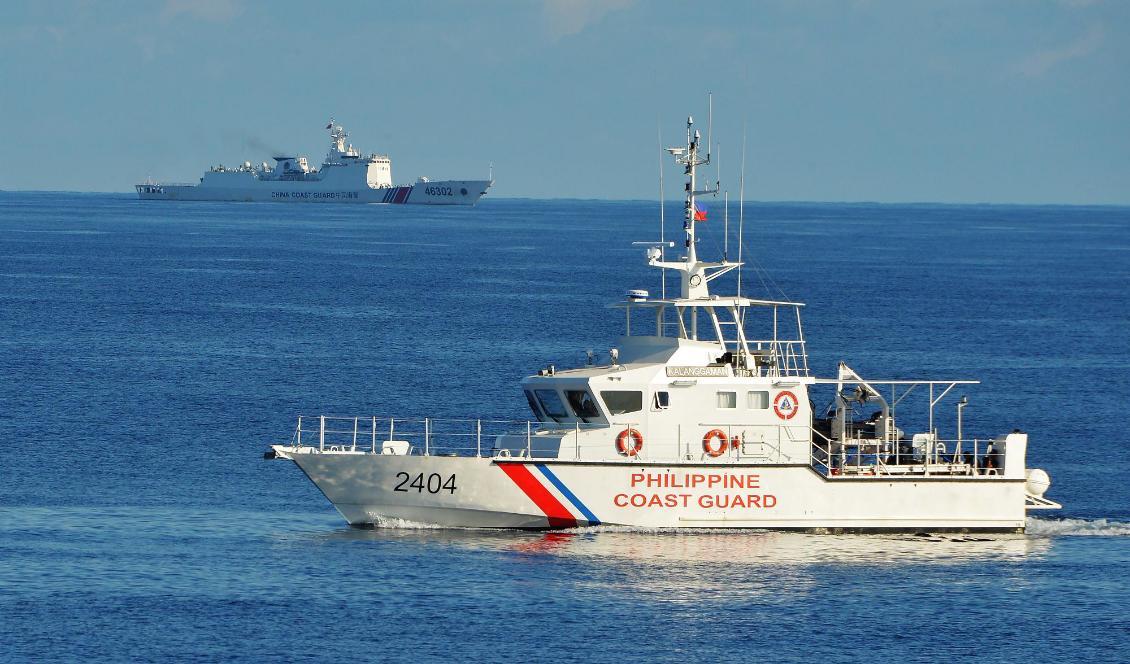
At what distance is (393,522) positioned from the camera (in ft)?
113

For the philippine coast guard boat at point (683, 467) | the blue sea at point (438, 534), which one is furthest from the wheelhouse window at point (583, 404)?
the blue sea at point (438, 534)

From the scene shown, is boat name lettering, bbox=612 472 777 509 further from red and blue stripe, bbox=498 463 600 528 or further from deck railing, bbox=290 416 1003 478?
red and blue stripe, bbox=498 463 600 528

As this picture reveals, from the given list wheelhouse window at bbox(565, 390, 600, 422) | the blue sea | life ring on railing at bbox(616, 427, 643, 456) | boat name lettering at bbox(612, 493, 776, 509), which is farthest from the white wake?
wheelhouse window at bbox(565, 390, 600, 422)

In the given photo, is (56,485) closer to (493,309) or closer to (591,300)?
(493,309)

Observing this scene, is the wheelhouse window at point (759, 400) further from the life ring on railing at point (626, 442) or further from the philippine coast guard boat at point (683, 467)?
the life ring on railing at point (626, 442)

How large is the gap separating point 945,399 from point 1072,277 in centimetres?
7534

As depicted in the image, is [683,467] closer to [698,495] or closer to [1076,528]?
[698,495]

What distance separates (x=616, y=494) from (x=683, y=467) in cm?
141

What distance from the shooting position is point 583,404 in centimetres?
3456

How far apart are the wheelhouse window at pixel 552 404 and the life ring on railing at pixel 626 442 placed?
4.11 ft

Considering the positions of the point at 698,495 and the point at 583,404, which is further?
the point at 583,404

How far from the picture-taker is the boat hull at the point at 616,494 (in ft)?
111

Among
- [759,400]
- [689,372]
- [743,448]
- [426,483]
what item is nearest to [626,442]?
[689,372]

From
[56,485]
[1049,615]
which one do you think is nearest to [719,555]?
[1049,615]
